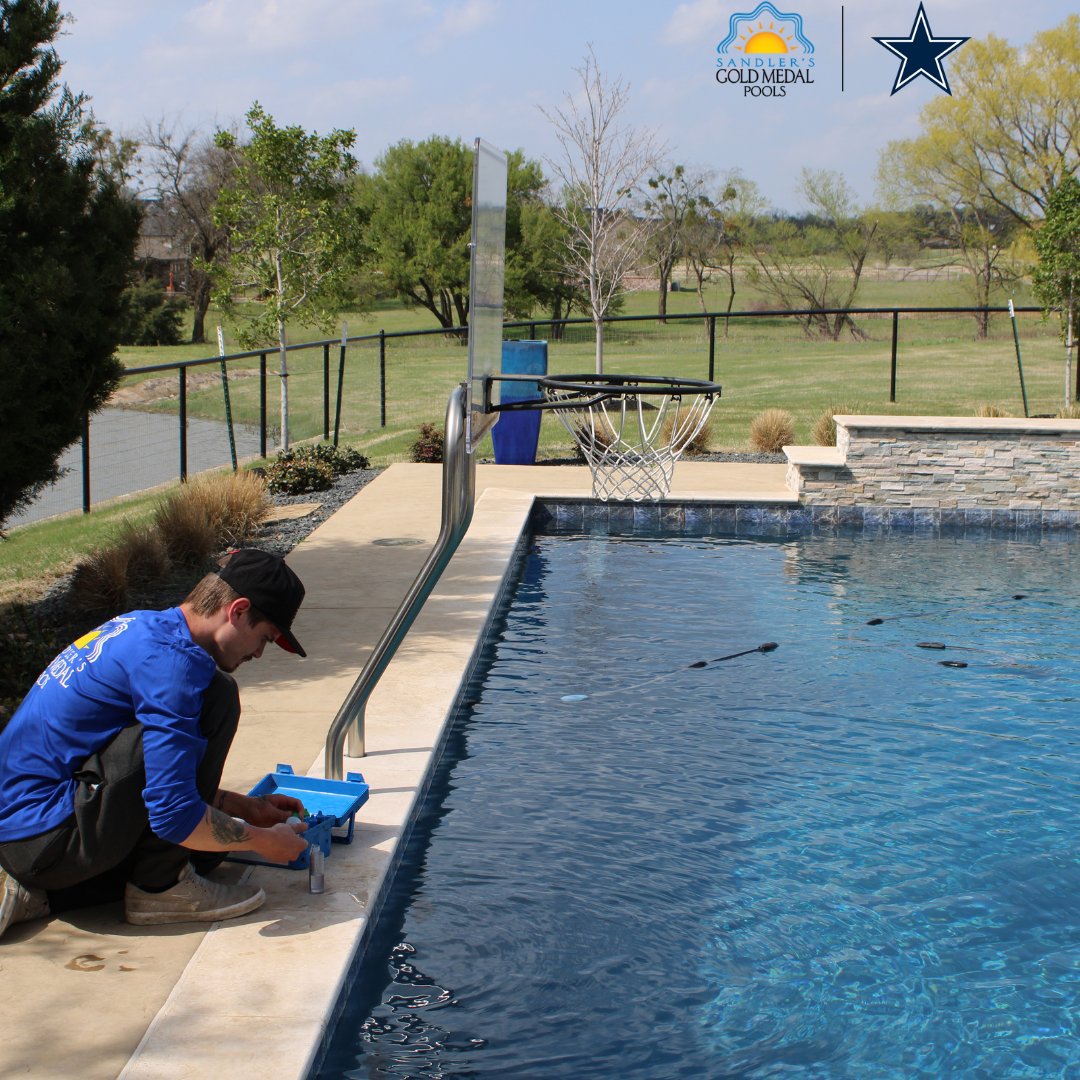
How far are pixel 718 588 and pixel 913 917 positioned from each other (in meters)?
5.21

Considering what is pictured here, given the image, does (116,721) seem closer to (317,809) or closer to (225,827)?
(225,827)

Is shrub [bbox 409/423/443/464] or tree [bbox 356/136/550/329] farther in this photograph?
tree [bbox 356/136/550/329]

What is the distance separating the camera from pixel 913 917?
178 inches

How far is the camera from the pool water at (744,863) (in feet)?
12.3

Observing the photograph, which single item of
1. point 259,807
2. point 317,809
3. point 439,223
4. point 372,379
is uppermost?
point 439,223

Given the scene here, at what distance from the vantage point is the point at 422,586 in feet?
16.7

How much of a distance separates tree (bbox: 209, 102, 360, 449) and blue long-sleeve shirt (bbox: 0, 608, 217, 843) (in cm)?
1245

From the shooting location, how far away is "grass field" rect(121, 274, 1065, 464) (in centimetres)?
2066

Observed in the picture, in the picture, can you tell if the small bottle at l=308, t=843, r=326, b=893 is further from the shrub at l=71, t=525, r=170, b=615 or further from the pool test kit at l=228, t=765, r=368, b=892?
the shrub at l=71, t=525, r=170, b=615

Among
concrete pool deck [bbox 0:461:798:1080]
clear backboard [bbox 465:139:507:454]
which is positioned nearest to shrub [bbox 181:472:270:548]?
concrete pool deck [bbox 0:461:798:1080]

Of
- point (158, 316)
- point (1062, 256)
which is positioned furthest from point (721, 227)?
point (1062, 256)

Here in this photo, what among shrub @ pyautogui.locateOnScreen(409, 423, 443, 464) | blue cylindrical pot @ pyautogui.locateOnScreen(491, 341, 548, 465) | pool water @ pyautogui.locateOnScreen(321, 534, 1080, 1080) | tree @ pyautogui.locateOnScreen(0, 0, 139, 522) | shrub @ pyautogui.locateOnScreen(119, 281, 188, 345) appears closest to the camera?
pool water @ pyautogui.locateOnScreen(321, 534, 1080, 1080)

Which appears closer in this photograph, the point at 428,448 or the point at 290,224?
the point at 428,448

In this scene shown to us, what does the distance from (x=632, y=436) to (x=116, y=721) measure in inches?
480
